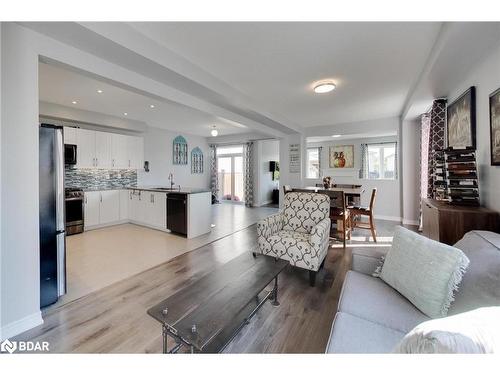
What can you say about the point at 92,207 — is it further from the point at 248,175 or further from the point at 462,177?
the point at 462,177

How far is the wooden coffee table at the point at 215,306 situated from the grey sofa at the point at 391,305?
57 cm

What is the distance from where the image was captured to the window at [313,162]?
743cm

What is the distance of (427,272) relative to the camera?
125 centimetres

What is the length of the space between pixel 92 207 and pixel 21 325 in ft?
11.7

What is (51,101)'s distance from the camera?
417 cm

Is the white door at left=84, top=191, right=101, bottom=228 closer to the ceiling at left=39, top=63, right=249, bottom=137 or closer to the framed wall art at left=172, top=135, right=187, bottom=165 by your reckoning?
the ceiling at left=39, top=63, right=249, bottom=137

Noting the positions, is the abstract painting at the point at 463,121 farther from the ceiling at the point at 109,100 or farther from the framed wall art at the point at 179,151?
the framed wall art at the point at 179,151

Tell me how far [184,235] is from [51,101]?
141 inches

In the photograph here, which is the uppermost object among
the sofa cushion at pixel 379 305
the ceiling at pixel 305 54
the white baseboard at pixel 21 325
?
the ceiling at pixel 305 54

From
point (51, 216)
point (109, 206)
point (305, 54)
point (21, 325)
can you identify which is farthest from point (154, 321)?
point (109, 206)

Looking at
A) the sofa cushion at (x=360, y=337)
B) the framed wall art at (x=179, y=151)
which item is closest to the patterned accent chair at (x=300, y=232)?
the sofa cushion at (x=360, y=337)

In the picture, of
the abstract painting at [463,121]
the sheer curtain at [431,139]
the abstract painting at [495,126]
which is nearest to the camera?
the abstract painting at [495,126]

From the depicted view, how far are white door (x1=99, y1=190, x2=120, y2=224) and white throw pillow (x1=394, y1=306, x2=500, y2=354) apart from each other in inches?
223

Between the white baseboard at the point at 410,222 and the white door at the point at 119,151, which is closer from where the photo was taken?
the white baseboard at the point at 410,222
